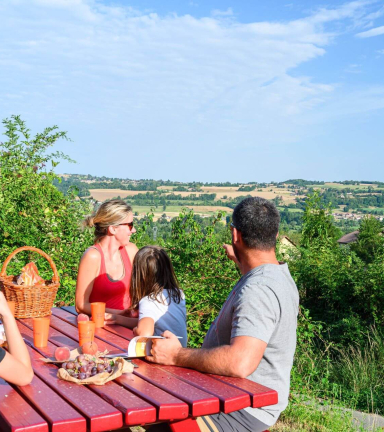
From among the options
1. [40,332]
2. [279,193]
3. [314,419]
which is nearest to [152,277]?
[40,332]

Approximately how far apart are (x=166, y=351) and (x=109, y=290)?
1557mm

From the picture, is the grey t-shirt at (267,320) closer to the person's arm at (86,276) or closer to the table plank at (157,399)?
the table plank at (157,399)

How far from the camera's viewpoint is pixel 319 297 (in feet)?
24.2

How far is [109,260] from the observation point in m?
3.86

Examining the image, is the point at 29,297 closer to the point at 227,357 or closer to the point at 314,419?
the point at 227,357

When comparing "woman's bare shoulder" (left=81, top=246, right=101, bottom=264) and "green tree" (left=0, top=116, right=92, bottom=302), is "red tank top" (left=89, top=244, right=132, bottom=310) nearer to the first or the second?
"woman's bare shoulder" (left=81, top=246, right=101, bottom=264)

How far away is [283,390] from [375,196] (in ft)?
202

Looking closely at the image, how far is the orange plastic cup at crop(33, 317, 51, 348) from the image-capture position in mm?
2656

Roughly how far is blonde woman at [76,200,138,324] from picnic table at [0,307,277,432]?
1.37 metres

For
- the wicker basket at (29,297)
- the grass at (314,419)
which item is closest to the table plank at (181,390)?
the wicker basket at (29,297)

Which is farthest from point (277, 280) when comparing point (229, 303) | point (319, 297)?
point (319, 297)

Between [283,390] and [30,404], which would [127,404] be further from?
[283,390]

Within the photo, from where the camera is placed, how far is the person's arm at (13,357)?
1.90 m

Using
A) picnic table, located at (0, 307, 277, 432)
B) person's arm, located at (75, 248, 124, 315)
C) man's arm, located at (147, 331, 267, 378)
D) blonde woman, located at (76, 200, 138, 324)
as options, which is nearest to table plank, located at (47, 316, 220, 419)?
picnic table, located at (0, 307, 277, 432)
